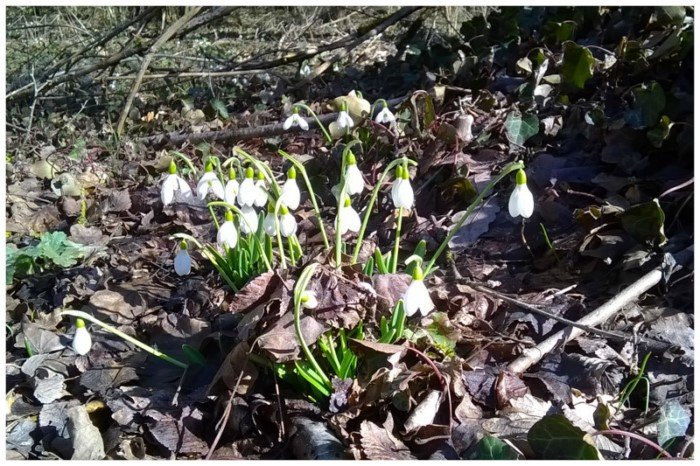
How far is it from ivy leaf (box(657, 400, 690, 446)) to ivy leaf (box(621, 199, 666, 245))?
0.64 metres

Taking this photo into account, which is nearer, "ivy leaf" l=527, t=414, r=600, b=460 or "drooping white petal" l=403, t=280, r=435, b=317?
"ivy leaf" l=527, t=414, r=600, b=460

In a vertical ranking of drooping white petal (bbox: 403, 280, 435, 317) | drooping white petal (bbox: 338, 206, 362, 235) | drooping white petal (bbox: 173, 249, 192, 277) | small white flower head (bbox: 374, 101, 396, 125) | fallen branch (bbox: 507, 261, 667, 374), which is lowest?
fallen branch (bbox: 507, 261, 667, 374)

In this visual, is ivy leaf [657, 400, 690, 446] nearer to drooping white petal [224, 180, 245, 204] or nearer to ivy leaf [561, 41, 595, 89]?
drooping white petal [224, 180, 245, 204]

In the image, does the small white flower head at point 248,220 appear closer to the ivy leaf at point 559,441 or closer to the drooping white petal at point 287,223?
the drooping white petal at point 287,223

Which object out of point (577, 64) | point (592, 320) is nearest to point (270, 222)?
point (592, 320)

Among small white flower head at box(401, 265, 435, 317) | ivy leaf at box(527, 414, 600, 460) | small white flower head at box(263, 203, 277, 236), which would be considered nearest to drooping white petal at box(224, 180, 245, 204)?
small white flower head at box(263, 203, 277, 236)

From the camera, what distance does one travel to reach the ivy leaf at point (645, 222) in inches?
74.3

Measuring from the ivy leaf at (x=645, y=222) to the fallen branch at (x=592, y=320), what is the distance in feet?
0.40

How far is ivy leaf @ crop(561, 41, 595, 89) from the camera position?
2646mm

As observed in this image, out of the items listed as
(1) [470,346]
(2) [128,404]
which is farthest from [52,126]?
(1) [470,346]

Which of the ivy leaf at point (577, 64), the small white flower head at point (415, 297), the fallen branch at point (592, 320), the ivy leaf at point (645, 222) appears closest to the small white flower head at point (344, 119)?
the ivy leaf at point (577, 64)

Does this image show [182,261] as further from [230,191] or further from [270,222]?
[270,222]

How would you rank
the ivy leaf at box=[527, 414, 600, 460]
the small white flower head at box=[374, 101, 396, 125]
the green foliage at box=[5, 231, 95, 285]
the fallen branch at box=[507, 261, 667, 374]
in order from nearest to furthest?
the ivy leaf at box=[527, 414, 600, 460], the fallen branch at box=[507, 261, 667, 374], the green foliage at box=[5, 231, 95, 285], the small white flower head at box=[374, 101, 396, 125]

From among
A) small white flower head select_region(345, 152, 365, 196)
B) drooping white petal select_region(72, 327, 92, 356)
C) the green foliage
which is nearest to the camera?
drooping white petal select_region(72, 327, 92, 356)
